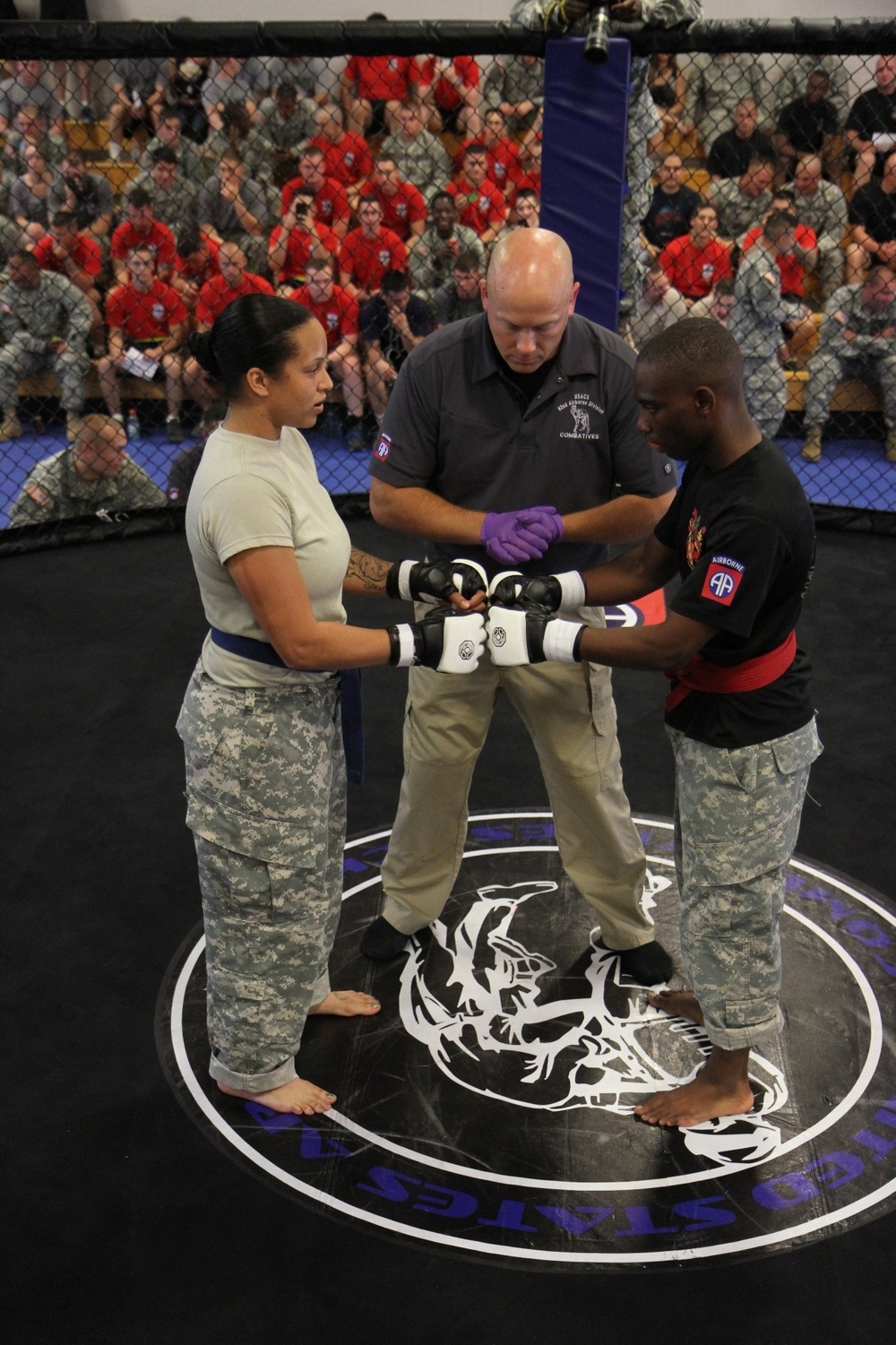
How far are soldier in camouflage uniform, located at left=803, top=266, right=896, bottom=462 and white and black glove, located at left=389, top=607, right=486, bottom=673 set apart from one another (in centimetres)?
445

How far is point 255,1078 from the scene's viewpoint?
241 centimetres

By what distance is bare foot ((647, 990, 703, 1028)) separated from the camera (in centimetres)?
267

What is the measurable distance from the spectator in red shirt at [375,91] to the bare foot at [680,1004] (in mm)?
5691

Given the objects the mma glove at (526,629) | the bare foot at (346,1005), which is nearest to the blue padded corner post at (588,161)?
the mma glove at (526,629)

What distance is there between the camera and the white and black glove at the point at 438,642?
7.27 ft

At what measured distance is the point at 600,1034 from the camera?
104 inches

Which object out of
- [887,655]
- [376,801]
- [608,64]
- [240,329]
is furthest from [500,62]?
[240,329]

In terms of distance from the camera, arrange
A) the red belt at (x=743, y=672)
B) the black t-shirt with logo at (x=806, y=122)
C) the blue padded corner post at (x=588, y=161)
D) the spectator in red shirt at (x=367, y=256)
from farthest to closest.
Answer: the black t-shirt with logo at (x=806, y=122)
the spectator in red shirt at (x=367, y=256)
the blue padded corner post at (x=588, y=161)
the red belt at (x=743, y=672)

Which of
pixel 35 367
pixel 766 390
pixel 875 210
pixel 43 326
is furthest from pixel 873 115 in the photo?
pixel 35 367

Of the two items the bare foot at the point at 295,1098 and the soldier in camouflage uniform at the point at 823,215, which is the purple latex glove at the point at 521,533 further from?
the soldier in camouflage uniform at the point at 823,215

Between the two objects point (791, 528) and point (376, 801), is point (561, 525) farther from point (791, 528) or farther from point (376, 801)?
point (376, 801)

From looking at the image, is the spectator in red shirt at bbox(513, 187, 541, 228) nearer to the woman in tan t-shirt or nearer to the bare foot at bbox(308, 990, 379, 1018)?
the woman in tan t-shirt

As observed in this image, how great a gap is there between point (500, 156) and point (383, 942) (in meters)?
5.13

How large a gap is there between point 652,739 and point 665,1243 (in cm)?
187
